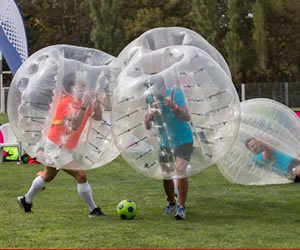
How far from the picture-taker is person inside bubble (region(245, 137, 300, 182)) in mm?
9195

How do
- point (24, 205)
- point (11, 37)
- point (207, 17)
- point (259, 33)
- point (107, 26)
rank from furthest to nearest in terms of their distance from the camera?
point (107, 26)
point (207, 17)
point (259, 33)
point (11, 37)
point (24, 205)

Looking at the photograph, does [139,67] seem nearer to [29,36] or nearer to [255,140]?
[255,140]

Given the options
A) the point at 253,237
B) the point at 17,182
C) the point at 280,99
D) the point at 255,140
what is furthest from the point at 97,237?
the point at 280,99

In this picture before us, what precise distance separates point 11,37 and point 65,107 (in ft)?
15.6

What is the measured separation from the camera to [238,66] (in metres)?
42.9

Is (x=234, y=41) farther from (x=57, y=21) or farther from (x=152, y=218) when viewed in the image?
(x=152, y=218)

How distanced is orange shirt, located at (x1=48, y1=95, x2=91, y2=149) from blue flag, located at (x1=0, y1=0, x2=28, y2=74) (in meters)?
4.19

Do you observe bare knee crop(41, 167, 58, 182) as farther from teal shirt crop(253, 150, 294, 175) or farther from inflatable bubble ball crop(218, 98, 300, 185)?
teal shirt crop(253, 150, 294, 175)

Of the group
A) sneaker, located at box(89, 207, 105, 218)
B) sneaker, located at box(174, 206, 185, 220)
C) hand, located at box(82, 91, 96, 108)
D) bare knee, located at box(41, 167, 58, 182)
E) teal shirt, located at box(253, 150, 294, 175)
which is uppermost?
hand, located at box(82, 91, 96, 108)

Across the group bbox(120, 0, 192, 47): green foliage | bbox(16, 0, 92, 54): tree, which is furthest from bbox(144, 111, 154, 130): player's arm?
bbox(16, 0, 92, 54): tree

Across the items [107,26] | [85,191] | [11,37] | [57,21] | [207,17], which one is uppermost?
[11,37]

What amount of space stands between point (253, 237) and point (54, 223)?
82.9 inches

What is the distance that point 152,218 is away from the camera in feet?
23.8

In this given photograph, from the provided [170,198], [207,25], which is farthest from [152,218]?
[207,25]
